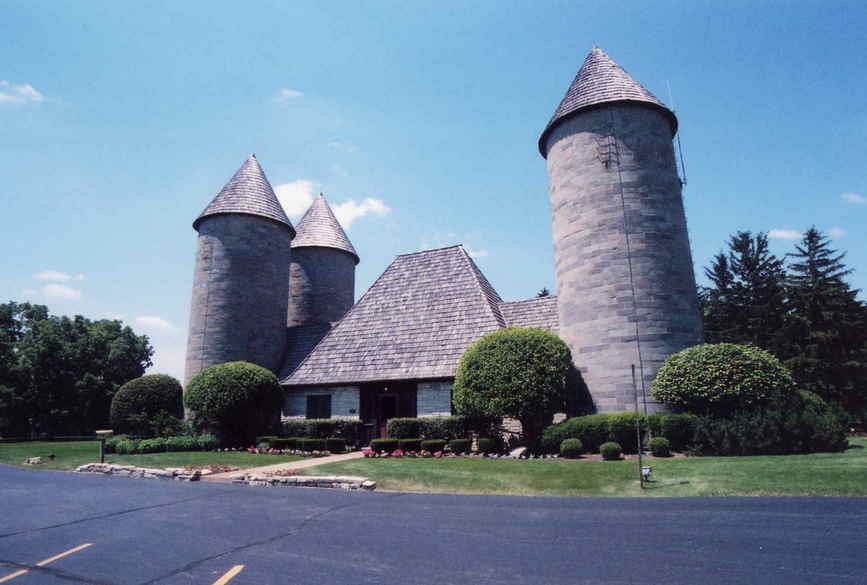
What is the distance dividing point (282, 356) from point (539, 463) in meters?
19.0

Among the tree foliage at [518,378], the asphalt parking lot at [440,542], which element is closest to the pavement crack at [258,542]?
the asphalt parking lot at [440,542]

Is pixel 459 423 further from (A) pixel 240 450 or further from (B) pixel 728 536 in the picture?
Result: (B) pixel 728 536

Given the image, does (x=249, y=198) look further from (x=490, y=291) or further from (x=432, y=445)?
(x=432, y=445)

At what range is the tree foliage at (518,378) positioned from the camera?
16375 mm

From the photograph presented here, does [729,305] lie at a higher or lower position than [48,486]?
higher

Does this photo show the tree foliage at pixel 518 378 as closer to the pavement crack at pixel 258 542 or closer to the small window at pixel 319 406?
the small window at pixel 319 406

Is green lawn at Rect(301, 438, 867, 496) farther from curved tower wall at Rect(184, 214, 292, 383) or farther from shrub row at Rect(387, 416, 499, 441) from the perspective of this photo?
curved tower wall at Rect(184, 214, 292, 383)

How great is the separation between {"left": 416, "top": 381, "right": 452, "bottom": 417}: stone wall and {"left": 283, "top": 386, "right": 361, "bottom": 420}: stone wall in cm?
311

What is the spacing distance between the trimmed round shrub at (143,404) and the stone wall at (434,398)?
12904 mm

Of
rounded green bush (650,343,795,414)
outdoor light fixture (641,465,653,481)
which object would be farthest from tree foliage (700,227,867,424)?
outdoor light fixture (641,465,653,481)

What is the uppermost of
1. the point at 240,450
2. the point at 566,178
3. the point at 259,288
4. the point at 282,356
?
the point at 566,178

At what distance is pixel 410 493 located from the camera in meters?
10.7

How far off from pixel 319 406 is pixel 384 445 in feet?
22.4

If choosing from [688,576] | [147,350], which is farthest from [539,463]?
[147,350]
